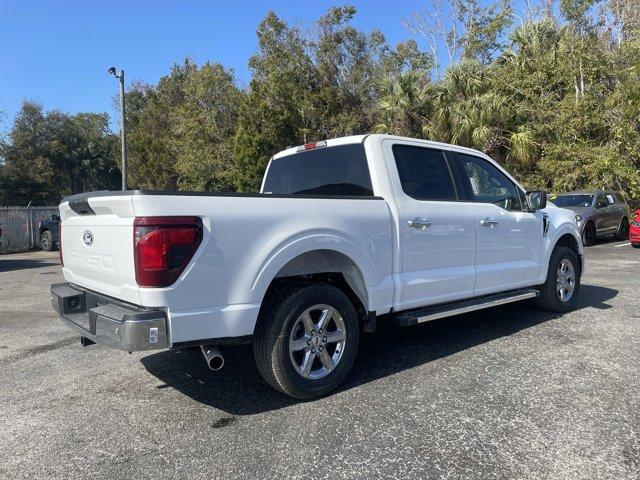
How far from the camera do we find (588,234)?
51.9ft

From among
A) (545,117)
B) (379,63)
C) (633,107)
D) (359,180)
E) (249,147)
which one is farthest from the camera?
(379,63)

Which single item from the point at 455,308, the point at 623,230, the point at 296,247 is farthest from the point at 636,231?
the point at 296,247

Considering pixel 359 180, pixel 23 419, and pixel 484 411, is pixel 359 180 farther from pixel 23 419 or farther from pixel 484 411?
pixel 23 419

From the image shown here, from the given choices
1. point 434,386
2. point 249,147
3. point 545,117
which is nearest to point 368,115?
point 249,147

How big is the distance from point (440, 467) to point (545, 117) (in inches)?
790

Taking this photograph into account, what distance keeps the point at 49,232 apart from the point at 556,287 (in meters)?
18.2

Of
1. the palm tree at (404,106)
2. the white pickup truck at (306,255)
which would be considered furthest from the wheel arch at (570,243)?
the palm tree at (404,106)

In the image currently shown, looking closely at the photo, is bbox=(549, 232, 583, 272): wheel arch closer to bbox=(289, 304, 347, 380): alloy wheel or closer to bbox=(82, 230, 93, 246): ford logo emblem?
bbox=(289, 304, 347, 380): alloy wheel

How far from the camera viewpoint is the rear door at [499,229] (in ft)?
17.0

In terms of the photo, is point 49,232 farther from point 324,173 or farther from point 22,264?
point 324,173

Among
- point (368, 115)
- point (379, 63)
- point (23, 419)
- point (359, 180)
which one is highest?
point (379, 63)

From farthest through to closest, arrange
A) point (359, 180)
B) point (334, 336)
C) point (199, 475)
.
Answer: point (359, 180)
point (334, 336)
point (199, 475)

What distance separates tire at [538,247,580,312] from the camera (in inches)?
245

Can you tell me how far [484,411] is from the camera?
3.66 meters
